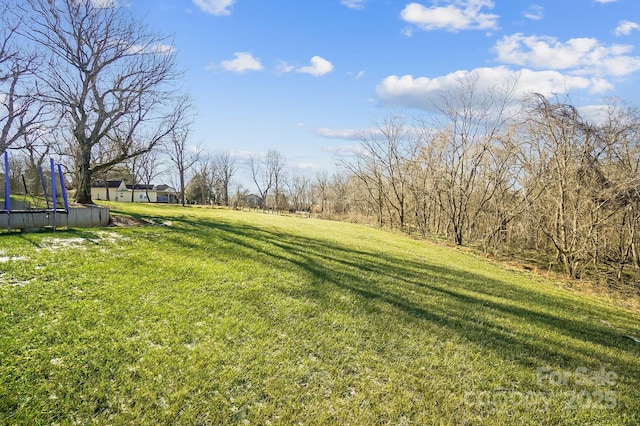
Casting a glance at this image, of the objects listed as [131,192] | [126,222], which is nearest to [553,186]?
[126,222]

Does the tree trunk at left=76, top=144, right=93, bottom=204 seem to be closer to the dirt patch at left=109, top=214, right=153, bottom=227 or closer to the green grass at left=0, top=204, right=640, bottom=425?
the dirt patch at left=109, top=214, right=153, bottom=227

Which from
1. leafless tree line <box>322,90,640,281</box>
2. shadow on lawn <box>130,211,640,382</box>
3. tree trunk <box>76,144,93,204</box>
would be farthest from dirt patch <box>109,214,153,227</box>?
→ leafless tree line <box>322,90,640,281</box>

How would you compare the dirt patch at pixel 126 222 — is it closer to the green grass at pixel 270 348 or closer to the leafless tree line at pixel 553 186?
the green grass at pixel 270 348

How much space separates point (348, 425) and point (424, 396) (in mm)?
887

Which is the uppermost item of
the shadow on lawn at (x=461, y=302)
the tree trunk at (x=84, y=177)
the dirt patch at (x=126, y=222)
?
the tree trunk at (x=84, y=177)

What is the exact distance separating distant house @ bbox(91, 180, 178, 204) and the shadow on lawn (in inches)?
1698

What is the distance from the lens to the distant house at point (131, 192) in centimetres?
4872

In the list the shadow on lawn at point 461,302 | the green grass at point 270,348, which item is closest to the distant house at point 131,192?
the shadow on lawn at point 461,302

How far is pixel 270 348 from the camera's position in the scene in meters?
3.54

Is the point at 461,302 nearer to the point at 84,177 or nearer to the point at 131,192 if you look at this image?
the point at 84,177

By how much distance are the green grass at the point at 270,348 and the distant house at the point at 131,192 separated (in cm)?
4541

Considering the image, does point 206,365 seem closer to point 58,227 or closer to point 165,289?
point 165,289

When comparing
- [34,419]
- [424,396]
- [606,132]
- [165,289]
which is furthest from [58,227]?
[606,132]

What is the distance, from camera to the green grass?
2646 millimetres
